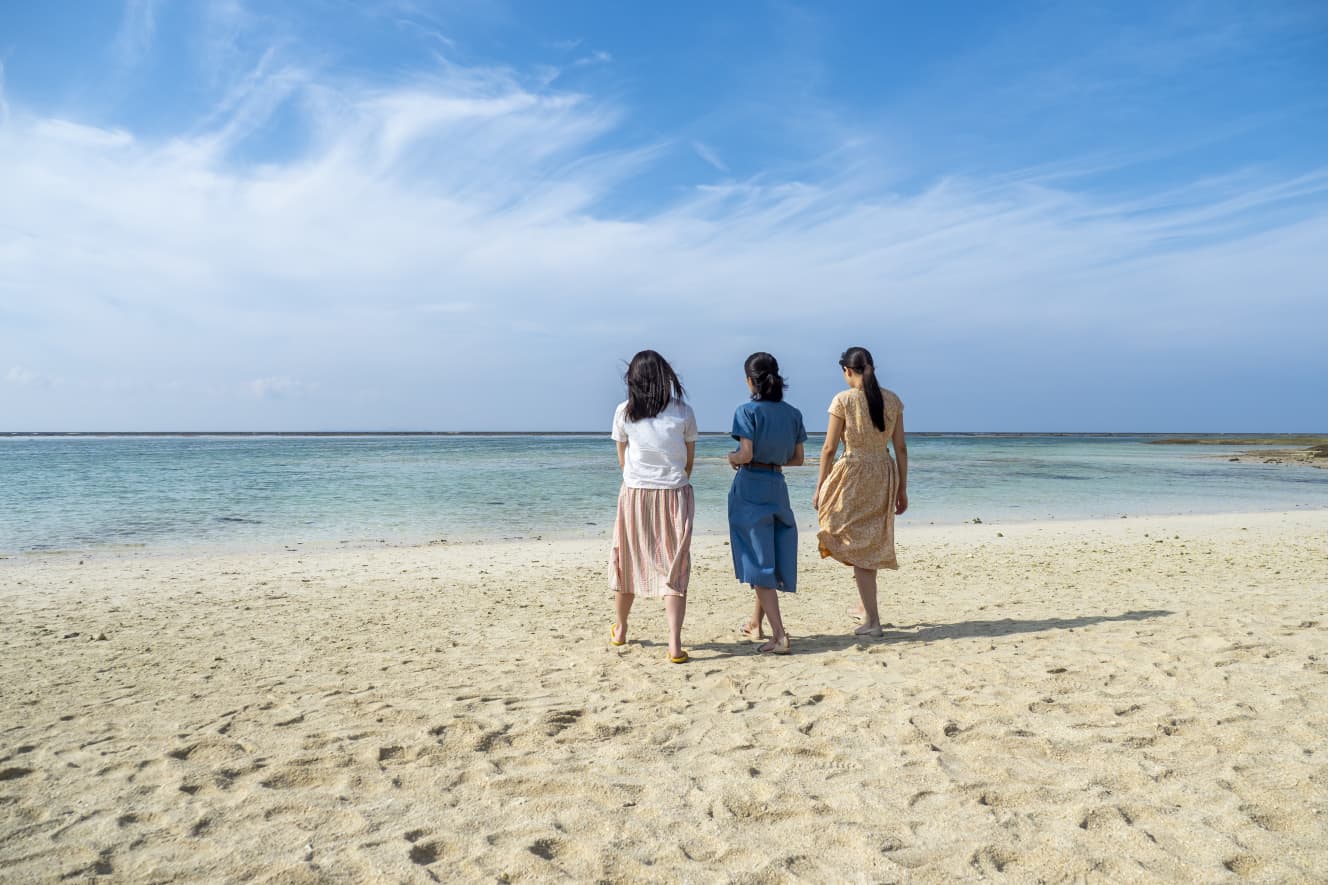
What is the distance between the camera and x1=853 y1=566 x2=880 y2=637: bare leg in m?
5.52

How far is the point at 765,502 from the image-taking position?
486 centimetres

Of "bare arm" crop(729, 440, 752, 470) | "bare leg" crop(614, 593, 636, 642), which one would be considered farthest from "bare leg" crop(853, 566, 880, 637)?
"bare leg" crop(614, 593, 636, 642)

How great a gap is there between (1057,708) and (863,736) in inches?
40.9

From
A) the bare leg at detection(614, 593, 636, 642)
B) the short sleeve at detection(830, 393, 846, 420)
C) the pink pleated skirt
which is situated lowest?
the bare leg at detection(614, 593, 636, 642)

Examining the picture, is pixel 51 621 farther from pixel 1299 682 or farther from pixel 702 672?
pixel 1299 682

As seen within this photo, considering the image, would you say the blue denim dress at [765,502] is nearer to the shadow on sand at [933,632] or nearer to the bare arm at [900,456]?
the shadow on sand at [933,632]

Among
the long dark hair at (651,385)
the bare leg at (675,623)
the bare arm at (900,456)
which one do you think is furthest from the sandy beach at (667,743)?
the long dark hair at (651,385)

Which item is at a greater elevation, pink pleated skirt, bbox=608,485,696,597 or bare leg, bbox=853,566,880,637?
pink pleated skirt, bbox=608,485,696,597

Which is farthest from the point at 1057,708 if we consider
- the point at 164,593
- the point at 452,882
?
the point at 164,593

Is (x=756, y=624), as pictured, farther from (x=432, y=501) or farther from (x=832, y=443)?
(x=432, y=501)

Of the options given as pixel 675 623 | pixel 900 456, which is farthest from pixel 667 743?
pixel 900 456

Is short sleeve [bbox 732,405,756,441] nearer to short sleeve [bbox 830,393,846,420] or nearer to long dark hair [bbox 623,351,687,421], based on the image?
long dark hair [bbox 623,351,687,421]

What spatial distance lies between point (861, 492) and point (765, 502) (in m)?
0.84

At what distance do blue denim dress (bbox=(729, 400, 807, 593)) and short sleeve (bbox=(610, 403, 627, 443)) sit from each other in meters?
0.67
